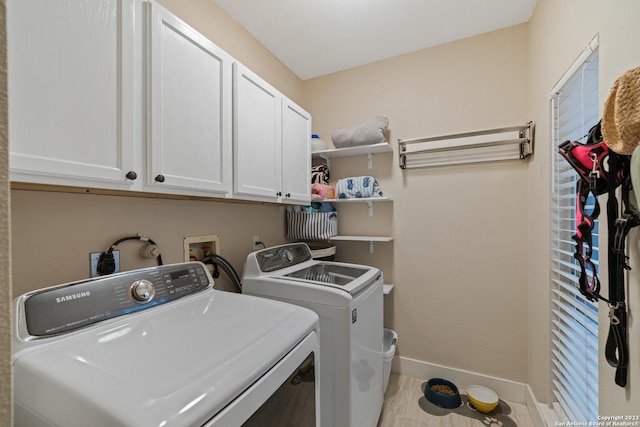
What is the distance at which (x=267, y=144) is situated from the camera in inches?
66.4

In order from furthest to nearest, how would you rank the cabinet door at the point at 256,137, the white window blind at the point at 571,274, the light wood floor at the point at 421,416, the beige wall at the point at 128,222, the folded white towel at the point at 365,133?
the folded white towel at the point at 365,133 → the light wood floor at the point at 421,416 → the cabinet door at the point at 256,137 → the white window blind at the point at 571,274 → the beige wall at the point at 128,222

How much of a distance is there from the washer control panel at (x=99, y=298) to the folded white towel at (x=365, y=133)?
1601mm

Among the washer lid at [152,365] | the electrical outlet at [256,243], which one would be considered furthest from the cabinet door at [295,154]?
the washer lid at [152,365]

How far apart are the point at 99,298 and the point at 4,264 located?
0.82 metres

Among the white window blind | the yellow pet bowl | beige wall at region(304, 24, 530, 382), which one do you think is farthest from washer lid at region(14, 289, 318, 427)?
the yellow pet bowl

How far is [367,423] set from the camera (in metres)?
1.50

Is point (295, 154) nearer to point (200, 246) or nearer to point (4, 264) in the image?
point (200, 246)

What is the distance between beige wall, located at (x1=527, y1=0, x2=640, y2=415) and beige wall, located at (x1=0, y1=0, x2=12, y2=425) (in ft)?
4.33

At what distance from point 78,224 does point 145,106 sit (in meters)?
0.54

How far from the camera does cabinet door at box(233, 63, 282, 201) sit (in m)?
1.46

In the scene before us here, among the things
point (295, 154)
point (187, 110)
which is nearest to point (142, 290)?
point (187, 110)

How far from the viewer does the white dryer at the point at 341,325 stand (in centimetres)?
126

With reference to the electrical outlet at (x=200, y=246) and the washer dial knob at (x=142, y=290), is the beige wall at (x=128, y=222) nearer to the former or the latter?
the electrical outlet at (x=200, y=246)

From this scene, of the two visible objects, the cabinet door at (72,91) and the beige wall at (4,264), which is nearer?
the beige wall at (4,264)
